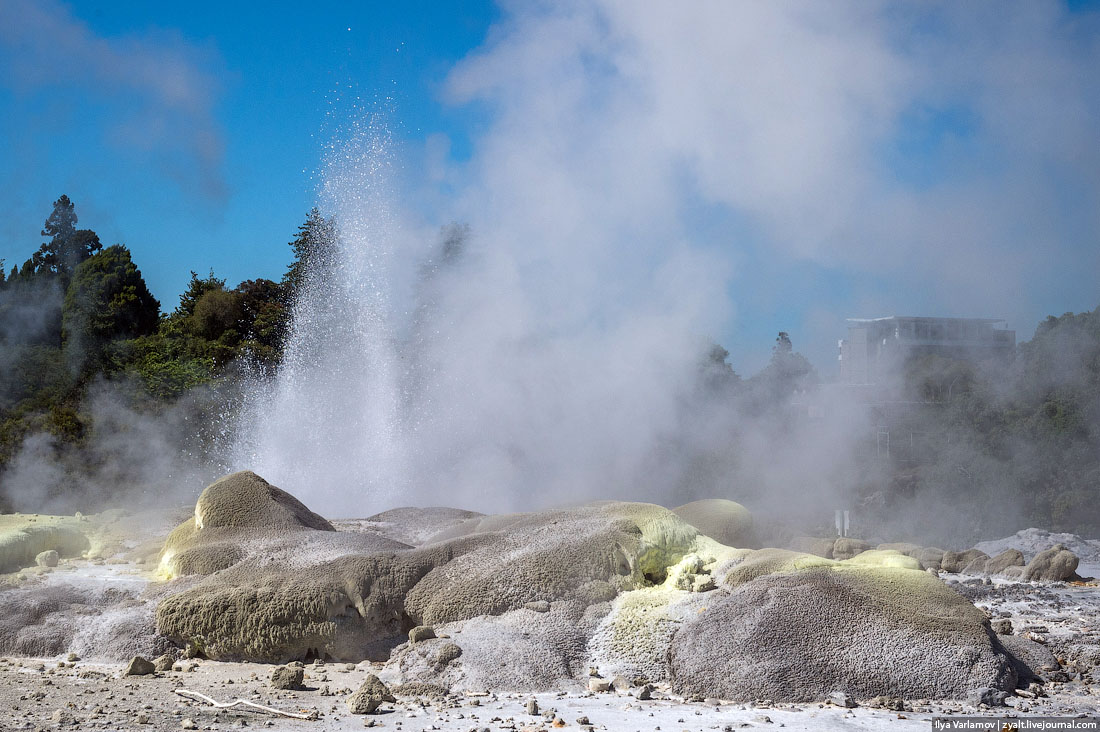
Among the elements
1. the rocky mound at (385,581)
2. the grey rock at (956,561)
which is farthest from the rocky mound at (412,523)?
the grey rock at (956,561)

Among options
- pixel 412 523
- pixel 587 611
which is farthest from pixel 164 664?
pixel 412 523

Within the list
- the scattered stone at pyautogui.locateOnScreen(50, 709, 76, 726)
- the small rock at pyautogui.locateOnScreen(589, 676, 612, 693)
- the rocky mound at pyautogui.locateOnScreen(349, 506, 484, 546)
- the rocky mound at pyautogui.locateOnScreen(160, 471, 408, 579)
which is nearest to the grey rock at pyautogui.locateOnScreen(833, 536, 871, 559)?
the rocky mound at pyautogui.locateOnScreen(349, 506, 484, 546)

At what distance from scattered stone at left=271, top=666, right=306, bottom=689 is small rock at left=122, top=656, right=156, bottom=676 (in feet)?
2.93

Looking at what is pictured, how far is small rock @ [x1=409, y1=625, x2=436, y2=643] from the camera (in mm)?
5977

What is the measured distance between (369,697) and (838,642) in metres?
2.59

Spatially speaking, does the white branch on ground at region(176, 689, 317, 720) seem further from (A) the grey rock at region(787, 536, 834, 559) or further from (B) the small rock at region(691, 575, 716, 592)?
(A) the grey rock at region(787, 536, 834, 559)

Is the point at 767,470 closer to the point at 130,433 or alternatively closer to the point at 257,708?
the point at 130,433

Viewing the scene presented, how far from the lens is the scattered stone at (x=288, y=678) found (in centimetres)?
541

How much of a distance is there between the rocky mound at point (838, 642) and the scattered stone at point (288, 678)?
2.11 m

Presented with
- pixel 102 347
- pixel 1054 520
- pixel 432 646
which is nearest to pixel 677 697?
pixel 432 646

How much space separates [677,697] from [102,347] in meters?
21.7

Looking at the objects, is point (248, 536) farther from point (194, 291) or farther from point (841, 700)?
point (194, 291)

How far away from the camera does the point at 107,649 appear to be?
619 cm

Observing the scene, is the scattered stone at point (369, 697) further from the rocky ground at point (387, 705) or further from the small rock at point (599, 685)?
the small rock at point (599, 685)
